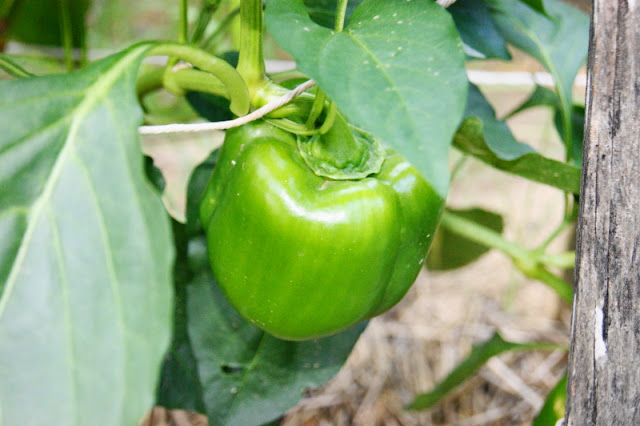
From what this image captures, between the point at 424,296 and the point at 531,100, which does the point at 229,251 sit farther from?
the point at 424,296

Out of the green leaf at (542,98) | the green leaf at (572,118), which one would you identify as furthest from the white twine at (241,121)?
the green leaf at (542,98)

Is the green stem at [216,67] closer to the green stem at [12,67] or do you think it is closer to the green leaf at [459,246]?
the green stem at [12,67]

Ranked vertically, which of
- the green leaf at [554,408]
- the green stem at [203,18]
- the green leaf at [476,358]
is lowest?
the green leaf at [476,358]

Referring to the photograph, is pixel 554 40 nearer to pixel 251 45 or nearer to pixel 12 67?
pixel 251 45

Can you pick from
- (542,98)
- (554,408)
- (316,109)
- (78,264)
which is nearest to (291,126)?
(316,109)

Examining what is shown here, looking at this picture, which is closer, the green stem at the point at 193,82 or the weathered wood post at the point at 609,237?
the weathered wood post at the point at 609,237

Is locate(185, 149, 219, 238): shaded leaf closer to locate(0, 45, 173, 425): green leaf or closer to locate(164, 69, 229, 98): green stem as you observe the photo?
locate(164, 69, 229, 98): green stem

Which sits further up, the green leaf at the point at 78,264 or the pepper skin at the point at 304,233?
the green leaf at the point at 78,264
